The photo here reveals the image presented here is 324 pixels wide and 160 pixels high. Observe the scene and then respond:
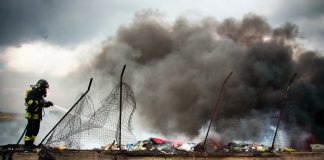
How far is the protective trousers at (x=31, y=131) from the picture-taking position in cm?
644

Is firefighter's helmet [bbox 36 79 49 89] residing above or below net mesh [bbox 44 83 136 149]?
above

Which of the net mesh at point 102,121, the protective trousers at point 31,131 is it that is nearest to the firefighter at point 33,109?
the protective trousers at point 31,131

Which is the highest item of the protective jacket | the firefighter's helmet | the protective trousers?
the firefighter's helmet

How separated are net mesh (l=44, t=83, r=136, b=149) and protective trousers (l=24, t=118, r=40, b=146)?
432 mm

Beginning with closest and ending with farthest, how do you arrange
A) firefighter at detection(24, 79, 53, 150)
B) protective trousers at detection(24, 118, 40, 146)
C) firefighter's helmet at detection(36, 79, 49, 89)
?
protective trousers at detection(24, 118, 40, 146), firefighter at detection(24, 79, 53, 150), firefighter's helmet at detection(36, 79, 49, 89)

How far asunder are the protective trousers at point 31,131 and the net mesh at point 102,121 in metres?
0.43

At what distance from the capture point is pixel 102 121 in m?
6.85

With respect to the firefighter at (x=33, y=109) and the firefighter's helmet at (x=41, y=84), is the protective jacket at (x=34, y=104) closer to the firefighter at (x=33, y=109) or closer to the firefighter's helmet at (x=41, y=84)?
the firefighter at (x=33, y=109)

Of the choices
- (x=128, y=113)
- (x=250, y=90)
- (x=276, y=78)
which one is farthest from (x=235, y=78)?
(x=128, y=113)

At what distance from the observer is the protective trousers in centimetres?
644

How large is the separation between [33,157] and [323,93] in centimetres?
3120

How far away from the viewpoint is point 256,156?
7281 mm

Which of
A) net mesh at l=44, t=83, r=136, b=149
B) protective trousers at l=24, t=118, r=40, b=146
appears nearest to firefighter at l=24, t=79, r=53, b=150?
protective trousers at l=24, t=118, r=40, b=146

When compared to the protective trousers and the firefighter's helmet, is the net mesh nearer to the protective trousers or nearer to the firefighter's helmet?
the protective trousers
